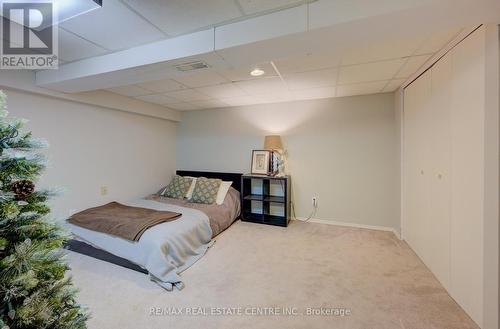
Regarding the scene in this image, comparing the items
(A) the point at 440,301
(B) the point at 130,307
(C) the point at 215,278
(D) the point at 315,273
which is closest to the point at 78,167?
(B) the point at 130,307

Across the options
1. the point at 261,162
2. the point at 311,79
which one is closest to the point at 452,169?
the point at 311,79

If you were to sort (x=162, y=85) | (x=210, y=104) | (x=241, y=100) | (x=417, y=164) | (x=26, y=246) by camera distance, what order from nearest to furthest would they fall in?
1. (x=26, y=246)
2. (x=417, y=164)
3. (x=162, y=85)
4. (x=241, y=100)
5. (x=210, y=104)

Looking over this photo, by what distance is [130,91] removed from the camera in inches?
125

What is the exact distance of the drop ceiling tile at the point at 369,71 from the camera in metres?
2.26

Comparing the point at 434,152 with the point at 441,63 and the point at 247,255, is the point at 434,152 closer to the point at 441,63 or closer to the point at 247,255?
the point at 441,63

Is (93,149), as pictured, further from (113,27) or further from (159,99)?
(113,27)

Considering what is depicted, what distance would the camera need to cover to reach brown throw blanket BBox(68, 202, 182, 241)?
7.64 feet

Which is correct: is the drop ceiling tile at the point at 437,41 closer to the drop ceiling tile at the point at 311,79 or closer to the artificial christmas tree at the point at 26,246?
the drop ceiling tile at the point at 311,79

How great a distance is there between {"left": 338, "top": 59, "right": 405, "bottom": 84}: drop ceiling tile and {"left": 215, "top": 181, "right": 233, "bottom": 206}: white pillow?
234 cm

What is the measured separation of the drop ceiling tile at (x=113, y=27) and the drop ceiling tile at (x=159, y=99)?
1.55 metres

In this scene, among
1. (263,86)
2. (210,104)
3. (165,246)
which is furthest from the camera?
(210,104)

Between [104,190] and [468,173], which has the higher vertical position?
[468,173]

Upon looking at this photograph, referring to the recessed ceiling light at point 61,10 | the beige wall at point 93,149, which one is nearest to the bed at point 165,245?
the beige wall at point 93,149

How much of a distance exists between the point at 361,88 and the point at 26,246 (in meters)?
3.53
